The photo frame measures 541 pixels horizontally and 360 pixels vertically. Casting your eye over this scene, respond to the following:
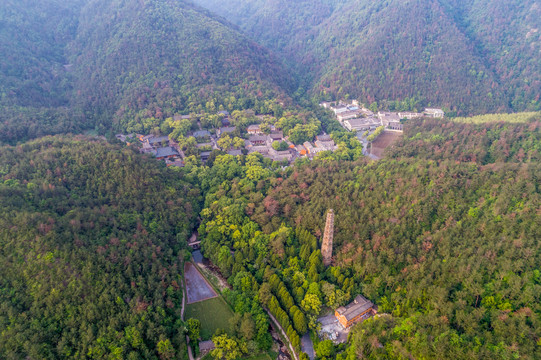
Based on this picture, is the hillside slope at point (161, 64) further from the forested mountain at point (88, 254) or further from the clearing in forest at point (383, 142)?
the forested mountain at point (88, 254)

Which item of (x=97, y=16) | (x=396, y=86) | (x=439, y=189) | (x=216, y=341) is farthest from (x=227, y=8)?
(x=216, y=341)

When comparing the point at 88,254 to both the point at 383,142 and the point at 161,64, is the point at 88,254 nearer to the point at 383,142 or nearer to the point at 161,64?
the point at 383,142

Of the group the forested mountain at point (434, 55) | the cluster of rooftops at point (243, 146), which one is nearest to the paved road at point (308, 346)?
the cluster of rooftops at point (243, 146)

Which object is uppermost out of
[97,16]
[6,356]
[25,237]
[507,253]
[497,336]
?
[97,16]

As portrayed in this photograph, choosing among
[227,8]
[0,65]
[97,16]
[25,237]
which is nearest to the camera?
[25,237]

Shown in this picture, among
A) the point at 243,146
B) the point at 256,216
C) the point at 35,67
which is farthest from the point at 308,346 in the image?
the point at 35,67

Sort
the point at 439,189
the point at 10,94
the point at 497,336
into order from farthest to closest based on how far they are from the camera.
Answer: the point at 10,94, the point at 439,189, the point at 497,336

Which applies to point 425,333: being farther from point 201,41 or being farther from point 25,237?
point 201,41
